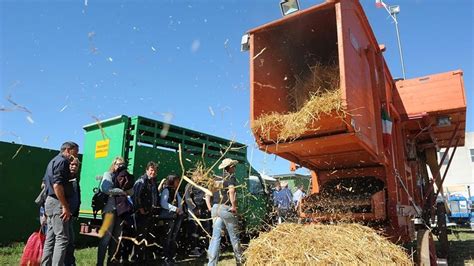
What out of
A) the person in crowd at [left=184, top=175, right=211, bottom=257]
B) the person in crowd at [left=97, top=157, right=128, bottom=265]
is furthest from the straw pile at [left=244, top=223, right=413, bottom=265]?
the person in crowd at [left=184, top=175, right=211, bottom=257]

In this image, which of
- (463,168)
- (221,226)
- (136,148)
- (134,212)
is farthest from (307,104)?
(463,168)

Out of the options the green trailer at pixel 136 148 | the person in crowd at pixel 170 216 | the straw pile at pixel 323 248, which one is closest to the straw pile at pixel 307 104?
the straw pile at pixel 323 248

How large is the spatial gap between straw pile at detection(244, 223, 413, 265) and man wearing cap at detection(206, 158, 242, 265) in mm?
1093

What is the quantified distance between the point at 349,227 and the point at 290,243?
0.70 metres

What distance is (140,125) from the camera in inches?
269

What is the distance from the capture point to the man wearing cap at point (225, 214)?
469 centimetres

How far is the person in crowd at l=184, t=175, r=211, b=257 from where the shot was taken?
22.8 ft

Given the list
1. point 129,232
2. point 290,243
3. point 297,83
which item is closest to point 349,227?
point 290,243

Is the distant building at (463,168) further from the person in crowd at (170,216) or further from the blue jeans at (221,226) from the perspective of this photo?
the blue jeans at (221,226)

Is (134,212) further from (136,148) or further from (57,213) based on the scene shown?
(57,213)

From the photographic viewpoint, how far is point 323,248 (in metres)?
Result: 3.27

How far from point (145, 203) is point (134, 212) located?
0.91 ft

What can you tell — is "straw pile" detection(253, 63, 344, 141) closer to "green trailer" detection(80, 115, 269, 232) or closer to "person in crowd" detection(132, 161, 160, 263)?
"green trailer" detection(80, 115, 269, 232)

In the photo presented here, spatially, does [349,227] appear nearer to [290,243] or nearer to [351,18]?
[290,243]
